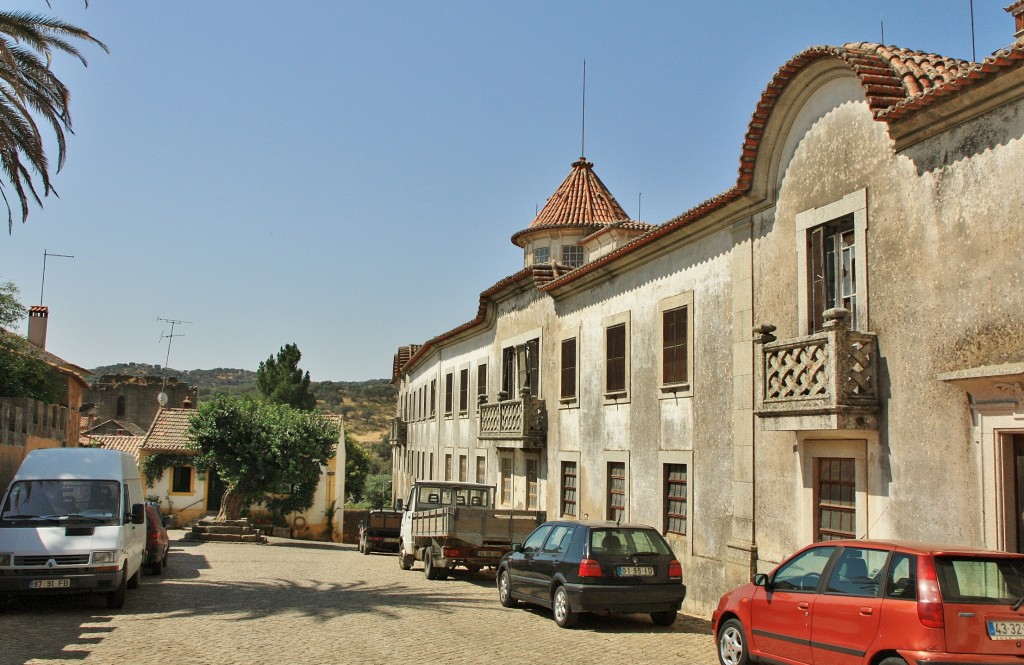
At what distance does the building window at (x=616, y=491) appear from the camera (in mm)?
19328

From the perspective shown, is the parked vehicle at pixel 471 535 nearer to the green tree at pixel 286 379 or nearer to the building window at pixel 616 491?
the building window at pixel 616 491

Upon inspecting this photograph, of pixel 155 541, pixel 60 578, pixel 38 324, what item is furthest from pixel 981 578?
pixel 38 324

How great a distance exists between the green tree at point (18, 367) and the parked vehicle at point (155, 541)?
7.74m

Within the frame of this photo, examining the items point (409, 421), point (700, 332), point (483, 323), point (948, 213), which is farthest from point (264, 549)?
point (948, 213)

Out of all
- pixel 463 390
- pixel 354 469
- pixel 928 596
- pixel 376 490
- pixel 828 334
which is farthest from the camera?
pixel 376 490

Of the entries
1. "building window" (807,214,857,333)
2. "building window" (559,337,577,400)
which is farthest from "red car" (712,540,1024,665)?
"building window" (559,337,577,400)

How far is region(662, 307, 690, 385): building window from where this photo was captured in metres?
17.1

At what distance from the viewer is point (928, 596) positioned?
7488 mm

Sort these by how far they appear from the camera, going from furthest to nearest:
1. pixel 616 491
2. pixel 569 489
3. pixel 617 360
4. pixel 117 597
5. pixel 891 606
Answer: pixel 569 489, pixel 617 360, pixel 616 491, pixel 117 597, pixel 891 606

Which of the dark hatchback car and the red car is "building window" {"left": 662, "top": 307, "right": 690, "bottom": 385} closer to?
the dark hatchback car

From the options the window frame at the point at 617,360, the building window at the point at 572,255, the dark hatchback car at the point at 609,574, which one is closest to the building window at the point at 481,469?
the building window at the point at 572,255

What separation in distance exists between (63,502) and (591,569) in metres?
8.43

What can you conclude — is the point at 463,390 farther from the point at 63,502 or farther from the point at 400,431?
the point at 63,502

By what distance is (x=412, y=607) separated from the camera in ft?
50.0
